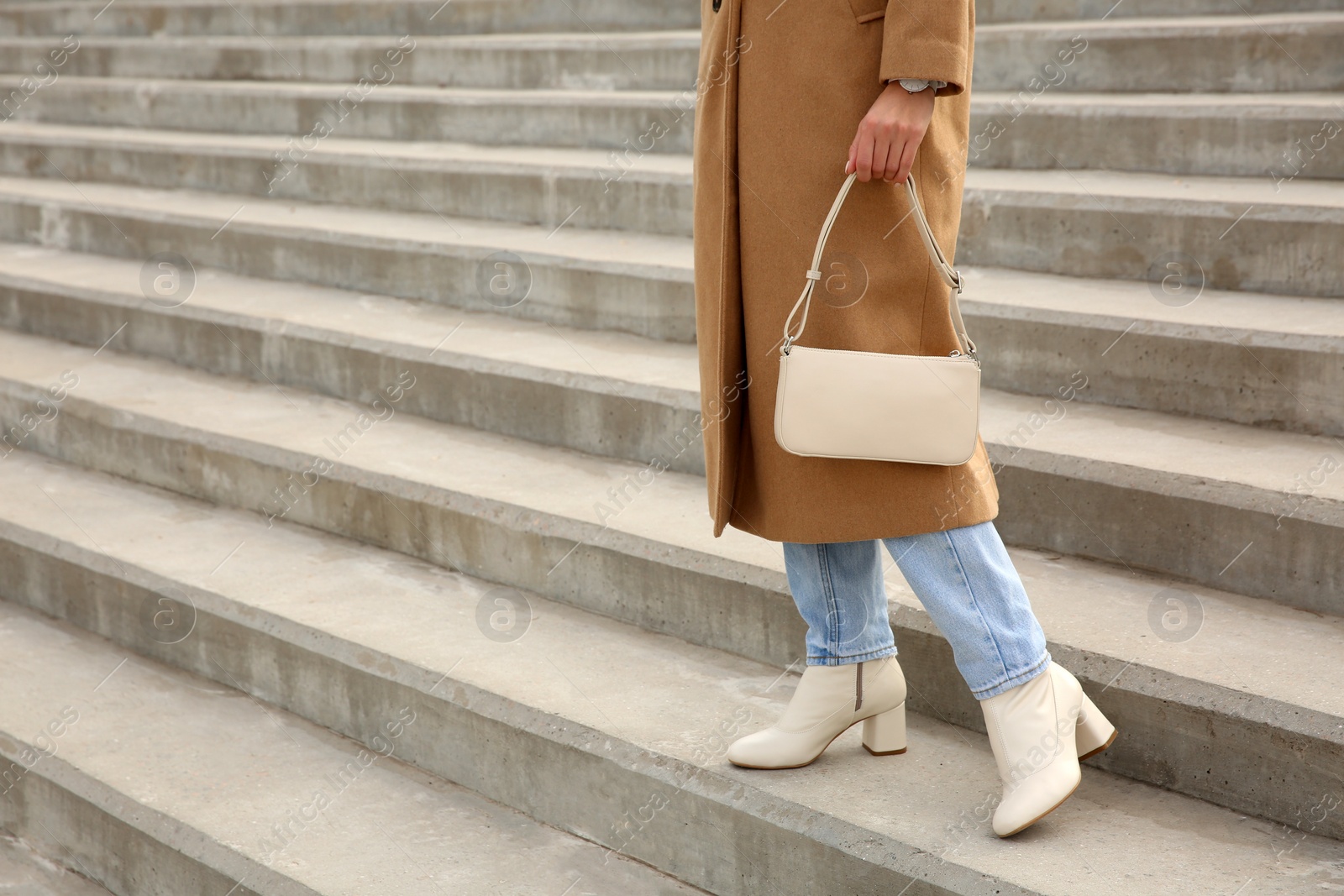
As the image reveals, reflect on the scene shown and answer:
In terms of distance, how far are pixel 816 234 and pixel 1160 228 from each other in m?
1.41

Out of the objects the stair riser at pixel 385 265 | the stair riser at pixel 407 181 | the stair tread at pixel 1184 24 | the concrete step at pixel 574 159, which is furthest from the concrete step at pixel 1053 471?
the stair tread at pixel 1184 24

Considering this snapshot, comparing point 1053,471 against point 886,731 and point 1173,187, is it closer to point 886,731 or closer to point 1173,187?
point 886,731

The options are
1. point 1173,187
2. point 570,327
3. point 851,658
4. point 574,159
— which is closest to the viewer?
point 851,658

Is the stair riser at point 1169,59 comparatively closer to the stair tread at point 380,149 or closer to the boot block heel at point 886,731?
the stair tread at point 380,149

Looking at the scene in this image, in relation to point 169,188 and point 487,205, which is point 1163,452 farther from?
point 169,188

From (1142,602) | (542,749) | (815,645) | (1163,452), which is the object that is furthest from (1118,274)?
(542,749)

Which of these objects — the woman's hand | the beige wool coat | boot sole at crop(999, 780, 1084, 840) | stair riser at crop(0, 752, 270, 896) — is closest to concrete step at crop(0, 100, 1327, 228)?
the beige wool coat

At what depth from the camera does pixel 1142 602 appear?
208cm

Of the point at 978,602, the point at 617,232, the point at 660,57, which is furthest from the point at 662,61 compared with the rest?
the point at 978,602

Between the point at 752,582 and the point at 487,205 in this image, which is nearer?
the point at 752,582

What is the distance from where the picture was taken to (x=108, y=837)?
91.2 inches

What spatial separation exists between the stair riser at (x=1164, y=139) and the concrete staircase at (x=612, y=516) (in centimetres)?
1

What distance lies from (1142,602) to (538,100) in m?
2.91

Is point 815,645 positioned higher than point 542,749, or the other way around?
point 815,645
